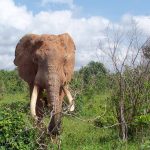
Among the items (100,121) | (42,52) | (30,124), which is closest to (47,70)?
(42,52)

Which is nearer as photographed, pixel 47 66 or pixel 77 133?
Answer: pixel 47 66

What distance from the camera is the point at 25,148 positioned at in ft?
26.5

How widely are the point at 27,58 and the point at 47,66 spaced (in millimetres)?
1095

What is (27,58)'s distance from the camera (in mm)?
11133

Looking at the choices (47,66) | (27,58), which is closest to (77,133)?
(27,58)

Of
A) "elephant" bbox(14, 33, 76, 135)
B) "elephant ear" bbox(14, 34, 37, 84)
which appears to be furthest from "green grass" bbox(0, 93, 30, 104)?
"elephant" bbox(14, 33, 76, 135)

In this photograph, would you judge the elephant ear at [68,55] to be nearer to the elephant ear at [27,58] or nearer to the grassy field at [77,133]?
the elephant ear at [27,58]

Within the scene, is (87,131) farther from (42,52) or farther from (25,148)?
(25,148)

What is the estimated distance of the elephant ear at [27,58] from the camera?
35.9 ft

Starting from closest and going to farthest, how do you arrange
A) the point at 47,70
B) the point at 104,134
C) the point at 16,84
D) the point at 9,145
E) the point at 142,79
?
the point at 9,145, the point at 47,70, the point at 142,79, the point at 104,134, the point at 16,84

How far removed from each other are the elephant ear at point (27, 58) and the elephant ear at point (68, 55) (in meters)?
0.63

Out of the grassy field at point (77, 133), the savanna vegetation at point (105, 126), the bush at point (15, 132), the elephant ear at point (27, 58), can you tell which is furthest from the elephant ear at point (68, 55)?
the bush at point (15, 132)

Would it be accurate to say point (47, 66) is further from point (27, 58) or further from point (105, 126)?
point (105, 126)

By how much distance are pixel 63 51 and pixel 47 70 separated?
677 mm
